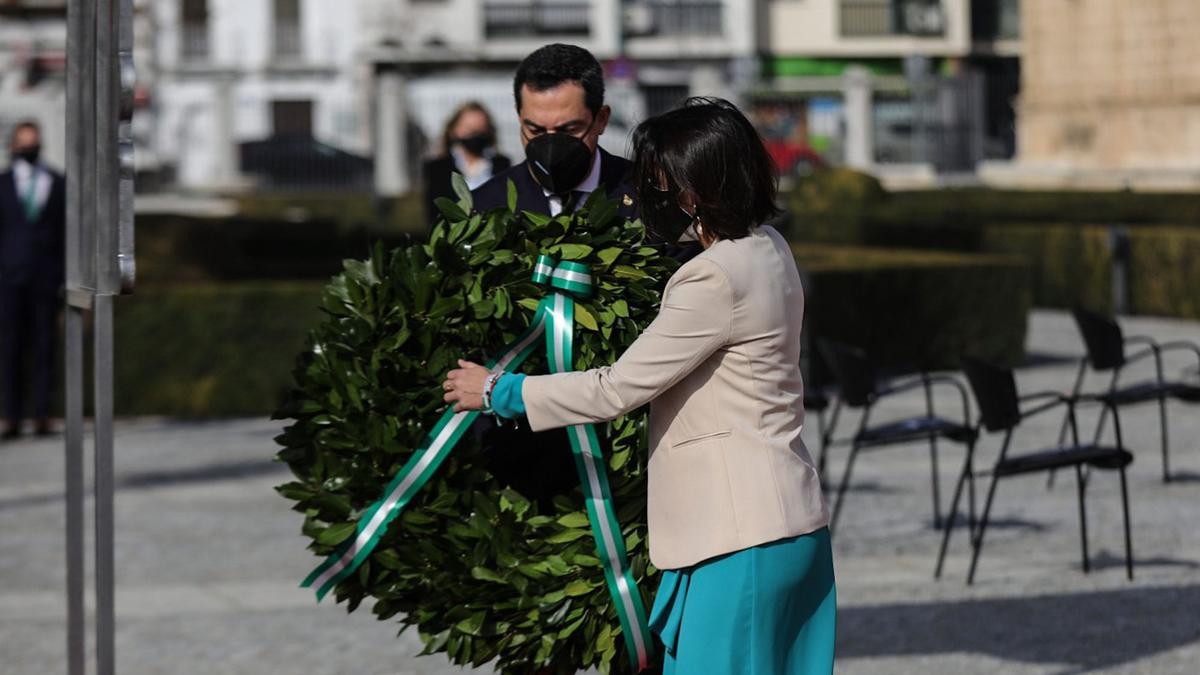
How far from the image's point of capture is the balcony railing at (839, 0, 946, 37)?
53375 mm

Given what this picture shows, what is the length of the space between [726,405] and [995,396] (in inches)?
137

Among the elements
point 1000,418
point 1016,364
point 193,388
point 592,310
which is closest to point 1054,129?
point 1016,364

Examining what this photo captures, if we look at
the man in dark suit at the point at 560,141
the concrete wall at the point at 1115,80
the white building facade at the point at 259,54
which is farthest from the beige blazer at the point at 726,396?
the white building facade at the point at 259,54

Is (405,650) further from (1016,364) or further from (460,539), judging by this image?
(1016,364)

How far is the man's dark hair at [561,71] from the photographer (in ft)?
14.9

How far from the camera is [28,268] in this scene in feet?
38.5

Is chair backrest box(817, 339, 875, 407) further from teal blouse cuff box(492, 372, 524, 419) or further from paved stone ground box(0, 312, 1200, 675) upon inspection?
teal blouse cuff box(492, 372, 524, 419)

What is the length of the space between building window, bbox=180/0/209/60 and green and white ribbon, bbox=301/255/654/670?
49.8 meters

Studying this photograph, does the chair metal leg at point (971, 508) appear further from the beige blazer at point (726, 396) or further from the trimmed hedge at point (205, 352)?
the trimmed hedge at point (205, 352)

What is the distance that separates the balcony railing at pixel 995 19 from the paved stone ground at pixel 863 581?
4570cm

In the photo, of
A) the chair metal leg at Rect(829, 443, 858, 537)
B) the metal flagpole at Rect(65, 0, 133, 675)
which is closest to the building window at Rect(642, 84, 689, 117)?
the chair metal leg at Rect(829, 443, 858, 537)

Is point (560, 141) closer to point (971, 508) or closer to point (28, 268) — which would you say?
point (971, 508)

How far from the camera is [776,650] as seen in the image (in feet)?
12.1

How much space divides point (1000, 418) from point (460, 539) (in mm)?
3299
